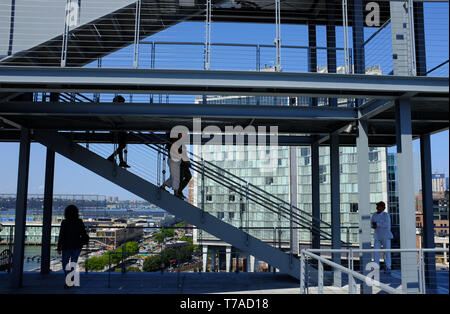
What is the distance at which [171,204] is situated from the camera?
6.16 metres

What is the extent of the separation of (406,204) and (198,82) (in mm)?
2653

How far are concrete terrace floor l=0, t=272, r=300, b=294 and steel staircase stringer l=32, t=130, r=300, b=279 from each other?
1.40ft

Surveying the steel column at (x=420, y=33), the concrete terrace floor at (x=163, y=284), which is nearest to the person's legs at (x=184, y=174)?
the concrete terrace floor at (x=163, y=284)

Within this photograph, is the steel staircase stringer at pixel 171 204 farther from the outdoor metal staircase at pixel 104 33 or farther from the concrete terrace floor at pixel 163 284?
the outdoor metal staircase at pixel 104 33

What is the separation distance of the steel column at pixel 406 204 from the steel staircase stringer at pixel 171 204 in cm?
218

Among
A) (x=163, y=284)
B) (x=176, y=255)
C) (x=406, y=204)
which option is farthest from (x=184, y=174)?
(x=406, y=204)

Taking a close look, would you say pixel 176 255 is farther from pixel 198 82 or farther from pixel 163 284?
pixel 198 82

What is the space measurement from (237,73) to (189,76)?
0.52 metres

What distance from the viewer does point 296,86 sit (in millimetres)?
4324

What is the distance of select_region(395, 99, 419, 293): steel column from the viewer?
4316 mm

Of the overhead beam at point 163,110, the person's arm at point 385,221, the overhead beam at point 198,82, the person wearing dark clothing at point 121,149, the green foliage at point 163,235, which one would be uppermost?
the overhead beam at point 198,82

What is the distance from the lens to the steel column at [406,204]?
4.32 metres

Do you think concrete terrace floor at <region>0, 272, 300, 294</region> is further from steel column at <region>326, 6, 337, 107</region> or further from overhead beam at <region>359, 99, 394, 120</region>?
steel column at <region>326, 6, 337, 107</region>

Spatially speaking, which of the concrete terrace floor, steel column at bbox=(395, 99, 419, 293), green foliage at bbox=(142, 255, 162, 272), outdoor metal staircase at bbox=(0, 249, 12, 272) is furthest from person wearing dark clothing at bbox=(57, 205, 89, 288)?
steel column at bbox=(395, 99, 419, 293)
